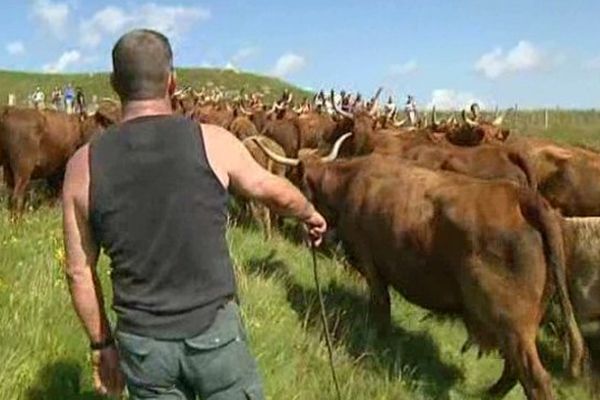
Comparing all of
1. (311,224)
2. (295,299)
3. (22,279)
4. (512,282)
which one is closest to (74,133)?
(295,299)

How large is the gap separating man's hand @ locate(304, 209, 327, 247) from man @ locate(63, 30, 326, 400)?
52cm

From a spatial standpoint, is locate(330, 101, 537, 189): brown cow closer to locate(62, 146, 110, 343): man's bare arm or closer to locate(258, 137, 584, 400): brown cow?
locate(258, 137, 584, 400): brown cow

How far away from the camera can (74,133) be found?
53.8ft

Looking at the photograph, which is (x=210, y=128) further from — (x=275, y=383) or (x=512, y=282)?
(x=512, y=282)

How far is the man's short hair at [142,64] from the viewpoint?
4121 millimetres

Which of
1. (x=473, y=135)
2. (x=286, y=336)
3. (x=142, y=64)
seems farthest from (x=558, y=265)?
(x=473, y=135)

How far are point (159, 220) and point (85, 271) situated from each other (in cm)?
43

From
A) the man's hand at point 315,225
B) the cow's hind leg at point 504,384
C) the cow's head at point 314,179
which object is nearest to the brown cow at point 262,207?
the cow's head at point 314,179

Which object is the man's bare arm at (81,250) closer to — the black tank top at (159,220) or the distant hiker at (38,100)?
the black tank top at (159,220)

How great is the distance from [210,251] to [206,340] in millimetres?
369

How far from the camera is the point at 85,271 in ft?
14.1

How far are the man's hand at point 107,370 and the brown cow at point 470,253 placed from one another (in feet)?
14.0

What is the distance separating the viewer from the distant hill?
Result: 62.1 metres

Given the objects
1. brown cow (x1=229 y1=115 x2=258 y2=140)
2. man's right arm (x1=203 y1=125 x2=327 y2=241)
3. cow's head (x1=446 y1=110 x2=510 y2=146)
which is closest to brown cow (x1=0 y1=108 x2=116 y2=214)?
brown cow (x1=229 y1=115 x2=258 y2=140)
